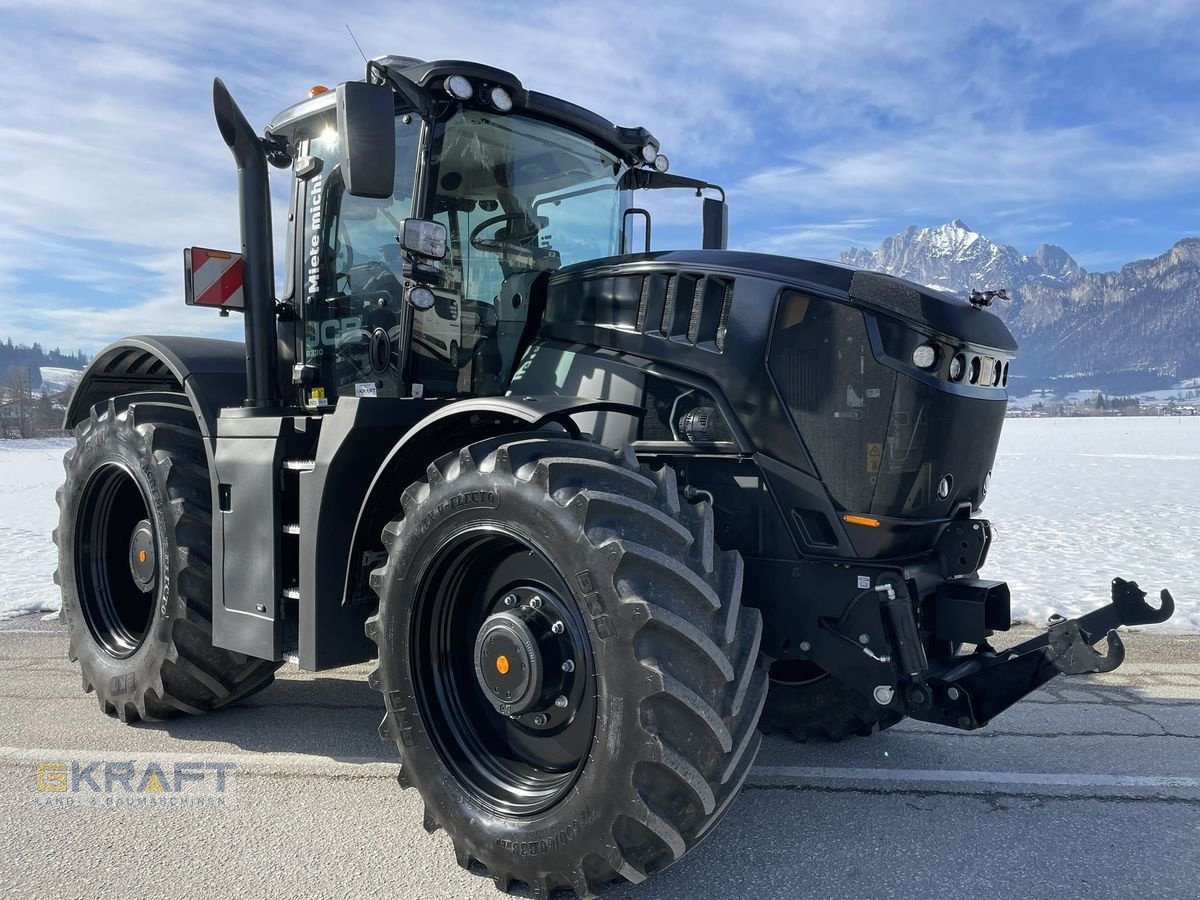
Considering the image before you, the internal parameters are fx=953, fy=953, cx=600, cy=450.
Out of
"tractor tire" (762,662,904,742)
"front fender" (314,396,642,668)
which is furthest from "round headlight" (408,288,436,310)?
"tractor tire" (762,662,904,742)

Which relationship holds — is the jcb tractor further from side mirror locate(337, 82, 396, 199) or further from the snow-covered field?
the snow-covered field

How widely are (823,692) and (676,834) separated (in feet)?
5.94

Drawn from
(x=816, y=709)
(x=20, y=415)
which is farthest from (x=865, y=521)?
(x=20, y=415)

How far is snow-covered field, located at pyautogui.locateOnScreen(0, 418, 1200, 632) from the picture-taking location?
831cm

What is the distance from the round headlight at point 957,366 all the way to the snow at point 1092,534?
15.2ft

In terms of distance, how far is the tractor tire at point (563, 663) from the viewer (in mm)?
2709

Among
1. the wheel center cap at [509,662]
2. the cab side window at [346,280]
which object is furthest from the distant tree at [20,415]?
the wheel center cap at [509,662]

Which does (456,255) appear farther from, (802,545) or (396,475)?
(802,545)

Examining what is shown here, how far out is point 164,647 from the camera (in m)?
4.58

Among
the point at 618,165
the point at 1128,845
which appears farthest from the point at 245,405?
the point at 1128,845

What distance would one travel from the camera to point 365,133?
3416 mm
